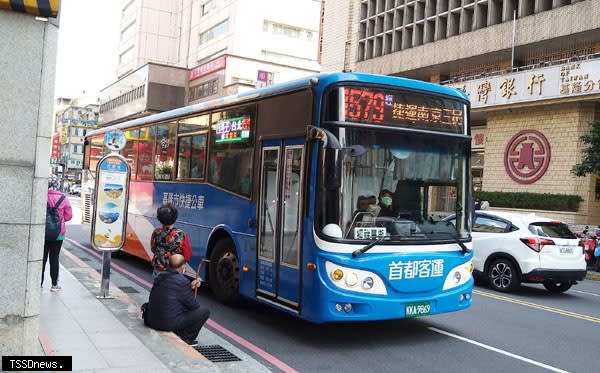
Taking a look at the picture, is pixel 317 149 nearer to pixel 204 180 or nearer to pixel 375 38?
pixel 204 180

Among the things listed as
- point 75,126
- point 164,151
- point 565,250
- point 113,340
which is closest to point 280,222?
point 113,340

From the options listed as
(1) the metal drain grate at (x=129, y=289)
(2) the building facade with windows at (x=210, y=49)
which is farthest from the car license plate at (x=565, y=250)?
(2) the building facade with windows at (x=210, y=49)

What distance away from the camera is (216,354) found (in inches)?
254

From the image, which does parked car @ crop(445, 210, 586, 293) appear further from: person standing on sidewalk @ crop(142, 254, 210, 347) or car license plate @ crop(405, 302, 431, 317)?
person standing on sidewalk @ crop(142, 254, 210, 347)

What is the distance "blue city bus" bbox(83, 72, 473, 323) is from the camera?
662 cm

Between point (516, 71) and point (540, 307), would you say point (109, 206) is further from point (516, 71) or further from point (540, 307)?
point (516, 71)

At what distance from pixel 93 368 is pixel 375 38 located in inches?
1276

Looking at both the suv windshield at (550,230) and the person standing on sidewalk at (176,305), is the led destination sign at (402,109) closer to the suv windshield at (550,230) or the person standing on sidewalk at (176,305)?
the person standing on sidewalk at (176,305)

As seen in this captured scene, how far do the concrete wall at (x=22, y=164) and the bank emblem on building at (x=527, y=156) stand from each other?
77.2ft

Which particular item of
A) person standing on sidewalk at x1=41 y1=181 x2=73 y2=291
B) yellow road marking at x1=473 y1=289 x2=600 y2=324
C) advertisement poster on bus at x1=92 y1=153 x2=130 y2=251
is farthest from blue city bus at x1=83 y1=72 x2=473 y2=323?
yellow road marking at x1=473 y1=289 x2=600 y2=324

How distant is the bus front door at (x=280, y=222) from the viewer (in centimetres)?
710

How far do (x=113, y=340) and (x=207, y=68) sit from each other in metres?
47.5

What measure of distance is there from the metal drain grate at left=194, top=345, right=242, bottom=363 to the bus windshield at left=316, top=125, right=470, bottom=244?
1.72 metres

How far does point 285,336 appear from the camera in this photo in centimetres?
741
